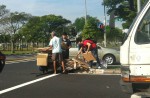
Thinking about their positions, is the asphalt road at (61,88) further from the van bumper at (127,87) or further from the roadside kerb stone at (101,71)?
the van bumper at (127,87)

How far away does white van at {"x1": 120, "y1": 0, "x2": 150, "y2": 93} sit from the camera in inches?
241

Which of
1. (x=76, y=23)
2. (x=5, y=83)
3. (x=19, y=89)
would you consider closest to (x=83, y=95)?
(x=19, y=89)

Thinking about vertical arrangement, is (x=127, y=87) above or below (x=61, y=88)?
above

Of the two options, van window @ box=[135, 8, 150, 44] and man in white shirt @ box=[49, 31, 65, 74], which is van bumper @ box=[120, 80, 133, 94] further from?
man in white shirt @ box=[49, 31, 65, 74]

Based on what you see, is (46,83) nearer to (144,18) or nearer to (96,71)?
(96,71)

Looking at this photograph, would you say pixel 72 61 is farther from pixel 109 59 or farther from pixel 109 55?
pixel 109 55

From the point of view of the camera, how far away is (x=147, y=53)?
20.0 feet

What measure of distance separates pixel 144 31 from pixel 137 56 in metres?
0.42

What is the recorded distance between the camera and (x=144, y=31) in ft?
20.7

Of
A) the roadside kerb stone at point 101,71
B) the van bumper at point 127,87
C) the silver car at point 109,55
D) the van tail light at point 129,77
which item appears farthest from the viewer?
the silver car at point 109,55

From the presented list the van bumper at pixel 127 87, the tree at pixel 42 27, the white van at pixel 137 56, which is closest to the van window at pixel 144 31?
the white van at pixel 137 56

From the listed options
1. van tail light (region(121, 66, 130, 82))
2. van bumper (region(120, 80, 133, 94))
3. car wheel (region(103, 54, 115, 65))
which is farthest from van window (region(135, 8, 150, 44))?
car wheel (region(103, 54, 115, 65))

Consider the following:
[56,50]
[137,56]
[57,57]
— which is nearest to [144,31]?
[137,56]

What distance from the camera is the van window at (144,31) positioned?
6258 millimetres
